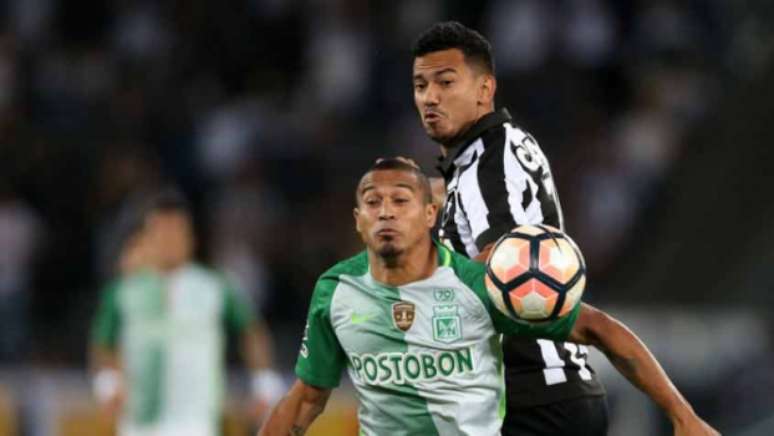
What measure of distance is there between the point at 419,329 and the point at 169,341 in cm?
471

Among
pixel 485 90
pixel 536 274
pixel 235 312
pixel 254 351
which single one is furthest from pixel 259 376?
pixel 536 274

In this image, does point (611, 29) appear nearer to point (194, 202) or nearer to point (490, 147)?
point (194, 202)

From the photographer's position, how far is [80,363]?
494 inches

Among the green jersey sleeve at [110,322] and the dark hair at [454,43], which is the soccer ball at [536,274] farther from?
the green jersey sleeve at [110,322]

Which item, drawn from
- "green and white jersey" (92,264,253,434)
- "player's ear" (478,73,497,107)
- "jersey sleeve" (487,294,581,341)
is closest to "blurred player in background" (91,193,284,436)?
"green and white jersey" (92,264,253,434)

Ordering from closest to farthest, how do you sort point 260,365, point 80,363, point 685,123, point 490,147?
point 490,147, point 260,365, point 80,363, point 685,123

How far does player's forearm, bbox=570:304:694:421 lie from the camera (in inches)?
203

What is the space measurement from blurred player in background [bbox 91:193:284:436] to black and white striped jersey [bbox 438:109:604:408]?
4303 mm

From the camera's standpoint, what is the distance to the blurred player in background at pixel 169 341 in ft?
32.0

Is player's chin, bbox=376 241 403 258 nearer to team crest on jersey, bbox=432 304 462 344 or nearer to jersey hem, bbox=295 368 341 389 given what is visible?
team crest on jersey, bbox=432 304 462 344

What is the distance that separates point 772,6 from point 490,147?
7.99m

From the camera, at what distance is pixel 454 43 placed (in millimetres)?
5656

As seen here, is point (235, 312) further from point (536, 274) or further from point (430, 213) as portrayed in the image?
point (536, 274)

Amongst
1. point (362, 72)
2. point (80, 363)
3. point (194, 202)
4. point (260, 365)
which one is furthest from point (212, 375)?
point (362, 72)
